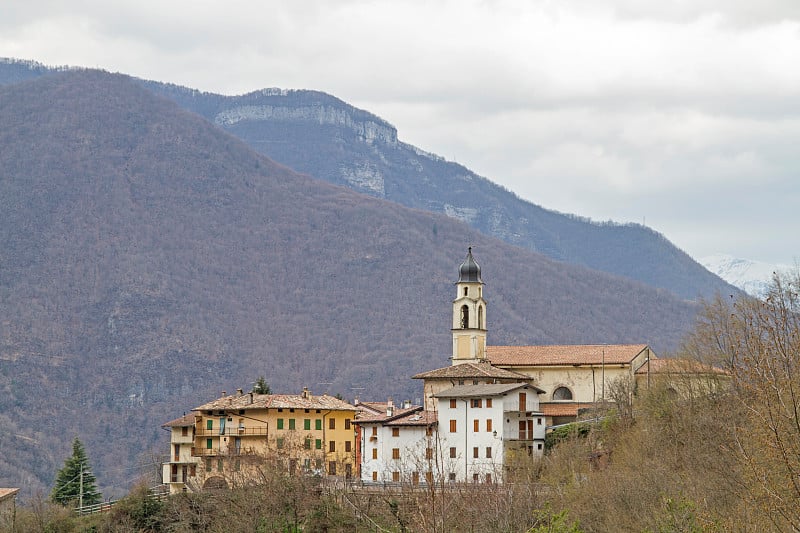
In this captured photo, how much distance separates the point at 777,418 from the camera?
Answer: 31406 millimetres

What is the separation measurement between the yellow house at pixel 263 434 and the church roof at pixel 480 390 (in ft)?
26.7

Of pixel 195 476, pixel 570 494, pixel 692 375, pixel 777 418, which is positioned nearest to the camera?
pixel 777 418

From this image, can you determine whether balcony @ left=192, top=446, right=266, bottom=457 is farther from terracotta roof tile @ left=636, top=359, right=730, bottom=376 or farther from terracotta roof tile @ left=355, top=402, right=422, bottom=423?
terracotta roof tile @ left=636, top=359, right=730, bottom=376

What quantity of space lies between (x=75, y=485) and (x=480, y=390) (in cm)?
3113

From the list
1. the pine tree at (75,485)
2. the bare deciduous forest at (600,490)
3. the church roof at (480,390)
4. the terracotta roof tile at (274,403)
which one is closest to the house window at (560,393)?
the church roof at (480,390)

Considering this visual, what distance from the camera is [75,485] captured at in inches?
4218

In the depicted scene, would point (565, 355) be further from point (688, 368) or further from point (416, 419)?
point (688, 368)

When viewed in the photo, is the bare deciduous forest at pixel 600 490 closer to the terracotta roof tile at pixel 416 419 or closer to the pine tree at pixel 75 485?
the terracotta roof tile at pixel 416 419

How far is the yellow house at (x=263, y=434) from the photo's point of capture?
9862cm

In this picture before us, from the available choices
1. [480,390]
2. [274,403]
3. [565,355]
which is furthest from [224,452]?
[565,355]

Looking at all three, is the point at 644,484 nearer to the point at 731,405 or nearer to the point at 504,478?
the point at 731,405

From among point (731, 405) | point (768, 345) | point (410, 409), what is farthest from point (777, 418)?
point (410, 409)

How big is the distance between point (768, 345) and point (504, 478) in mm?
53001

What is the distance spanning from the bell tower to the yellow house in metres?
9.73
